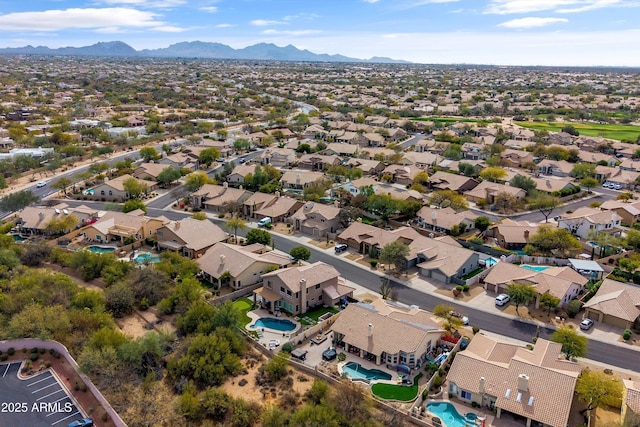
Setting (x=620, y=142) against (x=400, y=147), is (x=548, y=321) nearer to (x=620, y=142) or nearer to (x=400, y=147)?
(x=400, y=147)

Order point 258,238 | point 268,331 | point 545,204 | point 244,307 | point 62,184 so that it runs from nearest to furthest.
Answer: point 268,331, point 244,307, point 258,238, point 545,204, point 62,184

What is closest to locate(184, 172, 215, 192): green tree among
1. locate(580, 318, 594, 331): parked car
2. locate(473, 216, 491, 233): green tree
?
locate(473, 216, 491, 233): green tree

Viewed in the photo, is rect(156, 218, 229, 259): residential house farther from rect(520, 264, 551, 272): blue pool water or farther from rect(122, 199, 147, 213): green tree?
rect(520, 264, 551, 272): blue pool water

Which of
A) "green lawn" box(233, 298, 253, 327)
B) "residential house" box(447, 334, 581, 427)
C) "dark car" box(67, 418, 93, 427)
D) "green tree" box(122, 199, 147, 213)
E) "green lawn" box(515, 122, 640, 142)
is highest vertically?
"green lawn" box(515, 122, 640, 142)

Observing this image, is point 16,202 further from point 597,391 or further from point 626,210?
point 626,210

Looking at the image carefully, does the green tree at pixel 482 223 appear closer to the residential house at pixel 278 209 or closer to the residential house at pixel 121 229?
the residential house at pixel 278 209

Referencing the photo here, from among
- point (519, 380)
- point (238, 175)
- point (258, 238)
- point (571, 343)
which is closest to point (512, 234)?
point (571, 343)
